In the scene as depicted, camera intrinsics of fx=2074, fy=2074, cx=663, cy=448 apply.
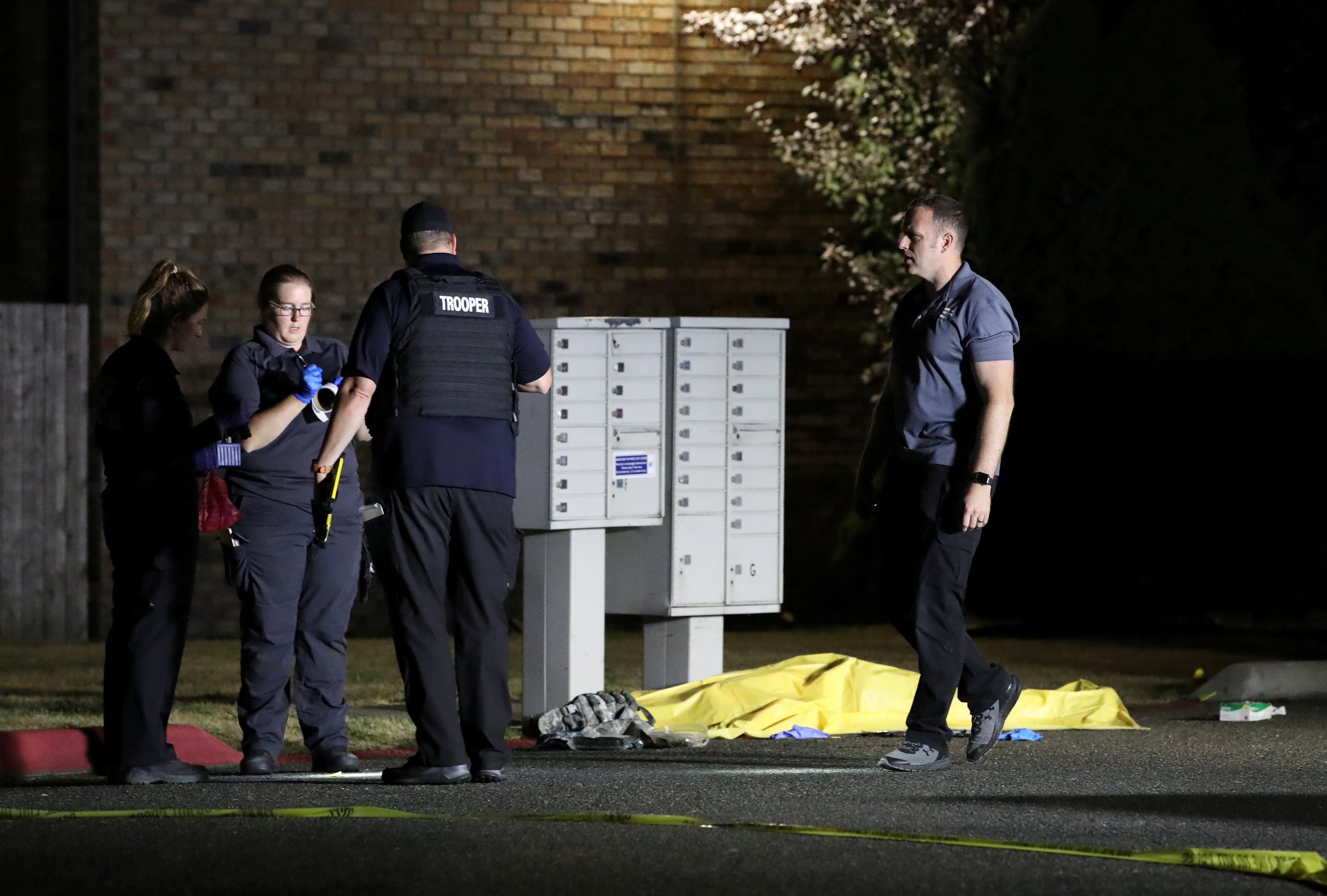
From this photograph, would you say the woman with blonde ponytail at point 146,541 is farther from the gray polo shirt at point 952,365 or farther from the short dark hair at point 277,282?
the gray polo shirt at point 952,365

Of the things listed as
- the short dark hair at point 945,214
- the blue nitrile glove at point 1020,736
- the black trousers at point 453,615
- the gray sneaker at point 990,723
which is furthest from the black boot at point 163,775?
the blue nitrile glove at point 1020,736

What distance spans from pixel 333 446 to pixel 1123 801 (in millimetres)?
2723

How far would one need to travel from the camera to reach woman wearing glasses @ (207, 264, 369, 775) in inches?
282

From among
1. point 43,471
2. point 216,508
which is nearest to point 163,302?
point 216,508

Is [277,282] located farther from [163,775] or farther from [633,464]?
[633,464]

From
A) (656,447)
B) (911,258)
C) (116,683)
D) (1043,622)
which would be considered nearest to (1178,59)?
(1043,622)

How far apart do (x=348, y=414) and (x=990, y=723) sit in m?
2.46

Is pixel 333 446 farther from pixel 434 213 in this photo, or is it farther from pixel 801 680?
pixel 801 680

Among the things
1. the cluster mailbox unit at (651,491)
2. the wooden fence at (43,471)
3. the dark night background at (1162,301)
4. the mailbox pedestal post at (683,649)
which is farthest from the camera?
the wooden fence at (43,471)

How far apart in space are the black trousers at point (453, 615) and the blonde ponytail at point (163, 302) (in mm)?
1015

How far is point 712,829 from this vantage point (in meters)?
5.75

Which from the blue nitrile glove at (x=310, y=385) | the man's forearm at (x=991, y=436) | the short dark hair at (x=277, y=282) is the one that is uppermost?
the short dark hair at (x=277, y=282)

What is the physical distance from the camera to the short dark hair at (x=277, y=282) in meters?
7.28

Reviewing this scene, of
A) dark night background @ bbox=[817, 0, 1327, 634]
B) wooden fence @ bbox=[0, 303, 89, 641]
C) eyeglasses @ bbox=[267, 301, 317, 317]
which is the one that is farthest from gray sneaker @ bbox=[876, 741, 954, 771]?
wooden fence @ bbox=[0, 303, 89, 641]
